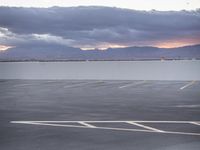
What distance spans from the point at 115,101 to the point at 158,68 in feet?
64.9

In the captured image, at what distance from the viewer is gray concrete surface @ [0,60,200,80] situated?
36.0 m

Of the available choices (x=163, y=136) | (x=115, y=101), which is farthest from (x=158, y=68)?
(x=163, y=136)

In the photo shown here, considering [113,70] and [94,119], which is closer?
[94,119]

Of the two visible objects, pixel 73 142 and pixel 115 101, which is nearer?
pixel 73 142

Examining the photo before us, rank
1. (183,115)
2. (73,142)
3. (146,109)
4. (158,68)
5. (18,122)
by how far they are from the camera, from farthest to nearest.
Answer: (158,68) → (146,109) → (183,115) → (18,122) → (73,142)

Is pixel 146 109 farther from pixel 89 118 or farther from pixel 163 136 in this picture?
pixel 163 136

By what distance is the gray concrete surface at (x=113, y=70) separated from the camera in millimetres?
35969

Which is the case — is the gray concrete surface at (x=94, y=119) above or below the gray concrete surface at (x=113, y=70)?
below

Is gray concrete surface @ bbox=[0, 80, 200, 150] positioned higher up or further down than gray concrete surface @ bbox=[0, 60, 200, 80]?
further down

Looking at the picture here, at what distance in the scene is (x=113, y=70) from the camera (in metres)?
37.5

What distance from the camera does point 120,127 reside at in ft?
36.4

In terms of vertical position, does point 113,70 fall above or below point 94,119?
above

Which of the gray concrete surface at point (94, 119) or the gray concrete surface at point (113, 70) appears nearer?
the gray concrete surface at point (94, 119)

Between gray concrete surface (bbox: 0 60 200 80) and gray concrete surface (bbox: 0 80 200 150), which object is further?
gray concrete surface (bbox: 0 60 200 80)
